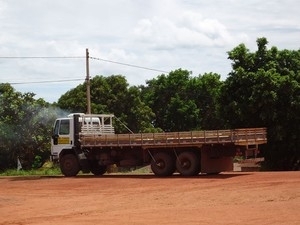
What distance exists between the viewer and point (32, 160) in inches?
1807

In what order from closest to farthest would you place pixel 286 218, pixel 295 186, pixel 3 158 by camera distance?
1. pixel 286 218
2. pixel 295 186
3. pixel 3 158

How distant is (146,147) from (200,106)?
127 ft

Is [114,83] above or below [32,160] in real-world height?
above

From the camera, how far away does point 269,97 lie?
116 feet

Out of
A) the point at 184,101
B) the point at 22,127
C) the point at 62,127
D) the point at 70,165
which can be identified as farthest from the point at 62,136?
the point at 184,101

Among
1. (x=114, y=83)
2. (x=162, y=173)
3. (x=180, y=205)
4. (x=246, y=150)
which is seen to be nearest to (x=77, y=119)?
(x=162, y=173)

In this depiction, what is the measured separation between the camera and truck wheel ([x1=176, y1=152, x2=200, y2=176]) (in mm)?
27188

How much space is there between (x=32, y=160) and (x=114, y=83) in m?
14.0

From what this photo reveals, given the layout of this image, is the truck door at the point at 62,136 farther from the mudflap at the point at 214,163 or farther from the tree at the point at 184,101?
the tree at the point at 184,101

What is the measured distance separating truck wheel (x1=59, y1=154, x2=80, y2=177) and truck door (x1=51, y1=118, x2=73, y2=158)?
1.60 feet

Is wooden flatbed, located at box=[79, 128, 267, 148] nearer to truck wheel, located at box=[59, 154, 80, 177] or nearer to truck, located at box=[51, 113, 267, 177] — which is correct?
truck, located at box=[51, 113, 267, 177]

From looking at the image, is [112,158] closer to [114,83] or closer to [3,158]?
[3,158]

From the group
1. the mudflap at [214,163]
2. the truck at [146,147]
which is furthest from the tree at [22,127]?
the mudflap at [214,163]

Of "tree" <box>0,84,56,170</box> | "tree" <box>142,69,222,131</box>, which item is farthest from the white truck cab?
"tree" <box>142,69,222,131</box>
